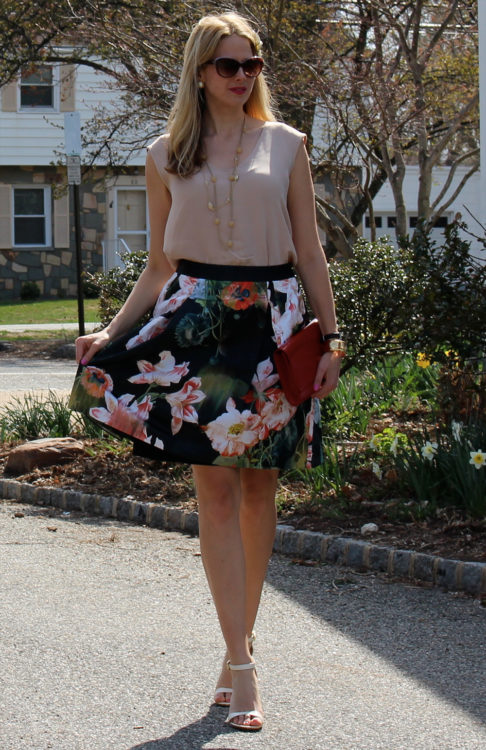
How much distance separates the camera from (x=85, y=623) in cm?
437

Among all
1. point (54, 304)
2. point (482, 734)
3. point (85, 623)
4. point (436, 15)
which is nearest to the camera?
point (482, 734)

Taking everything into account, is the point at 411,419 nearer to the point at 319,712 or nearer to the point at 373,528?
the point at 373,528

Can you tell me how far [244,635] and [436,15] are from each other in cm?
1392

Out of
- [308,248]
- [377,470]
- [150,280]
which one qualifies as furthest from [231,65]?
[377,470]

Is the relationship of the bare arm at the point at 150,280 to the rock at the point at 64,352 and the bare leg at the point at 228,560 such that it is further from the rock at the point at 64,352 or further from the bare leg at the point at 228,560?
the rock at the point at 64,352

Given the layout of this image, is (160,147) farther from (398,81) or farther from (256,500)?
(398,81)

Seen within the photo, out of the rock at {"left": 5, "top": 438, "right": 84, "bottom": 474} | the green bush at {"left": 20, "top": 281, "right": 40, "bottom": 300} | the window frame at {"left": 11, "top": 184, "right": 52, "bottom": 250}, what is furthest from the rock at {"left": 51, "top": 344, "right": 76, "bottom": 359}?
the window frame at {"left": 11, "top": 184, "right": 52, "bottom": 250}

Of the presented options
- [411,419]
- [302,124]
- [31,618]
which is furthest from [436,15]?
[31,618]

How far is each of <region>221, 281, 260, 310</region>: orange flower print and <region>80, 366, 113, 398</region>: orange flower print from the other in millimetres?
429

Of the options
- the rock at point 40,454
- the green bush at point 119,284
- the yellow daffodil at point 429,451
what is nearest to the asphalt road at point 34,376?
the green bush at point 119,284

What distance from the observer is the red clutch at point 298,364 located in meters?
3.34

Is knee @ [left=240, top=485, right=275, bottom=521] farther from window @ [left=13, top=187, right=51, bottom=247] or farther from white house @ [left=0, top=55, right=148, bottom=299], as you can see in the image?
window @ [left=13, top=187, right=51, bottom=247]

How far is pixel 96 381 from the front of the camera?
3.45 m

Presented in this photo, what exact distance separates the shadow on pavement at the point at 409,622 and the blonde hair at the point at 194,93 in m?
1.79
